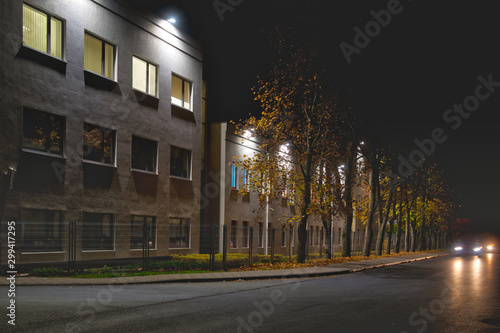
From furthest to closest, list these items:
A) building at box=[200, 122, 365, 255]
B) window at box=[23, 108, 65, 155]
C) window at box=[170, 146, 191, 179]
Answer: building at box=[200, 122, 365, 255]
window at box=[170, 146, 191, 179]
window at box=[23, 108, 65, 155]

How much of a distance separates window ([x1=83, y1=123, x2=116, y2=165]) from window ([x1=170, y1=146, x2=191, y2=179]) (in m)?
5.01

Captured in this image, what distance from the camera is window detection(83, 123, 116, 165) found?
23.3 metres

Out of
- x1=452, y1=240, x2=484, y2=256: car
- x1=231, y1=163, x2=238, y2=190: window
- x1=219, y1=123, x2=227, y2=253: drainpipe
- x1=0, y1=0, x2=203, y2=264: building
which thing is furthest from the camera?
x1=452, y1=240, x2=484, y2=256: car

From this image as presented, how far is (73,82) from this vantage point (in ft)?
73.6

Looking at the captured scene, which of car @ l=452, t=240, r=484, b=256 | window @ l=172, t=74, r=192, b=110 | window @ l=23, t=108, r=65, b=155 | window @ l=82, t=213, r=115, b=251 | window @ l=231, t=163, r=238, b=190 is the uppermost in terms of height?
window @ l=172, t=74, r=192, b=110

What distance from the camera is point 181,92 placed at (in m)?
30.5

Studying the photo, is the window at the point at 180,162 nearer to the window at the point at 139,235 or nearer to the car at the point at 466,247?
the window at the point at 139,235

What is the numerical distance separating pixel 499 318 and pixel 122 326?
21.5 feet

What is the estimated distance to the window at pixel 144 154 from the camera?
26.6m

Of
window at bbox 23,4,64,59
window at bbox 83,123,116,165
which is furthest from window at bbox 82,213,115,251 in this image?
window at bbox 23,4,64,59

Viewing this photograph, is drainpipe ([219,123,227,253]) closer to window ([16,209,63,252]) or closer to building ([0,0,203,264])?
building ([0,0,203,264])

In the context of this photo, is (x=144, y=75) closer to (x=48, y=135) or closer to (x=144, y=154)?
(x=144, y=154)

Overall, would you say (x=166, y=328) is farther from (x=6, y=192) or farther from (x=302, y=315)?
(x=6, y=192)

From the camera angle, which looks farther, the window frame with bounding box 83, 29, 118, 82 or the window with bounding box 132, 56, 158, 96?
the window with bounding box 132, 56, 158, 96
